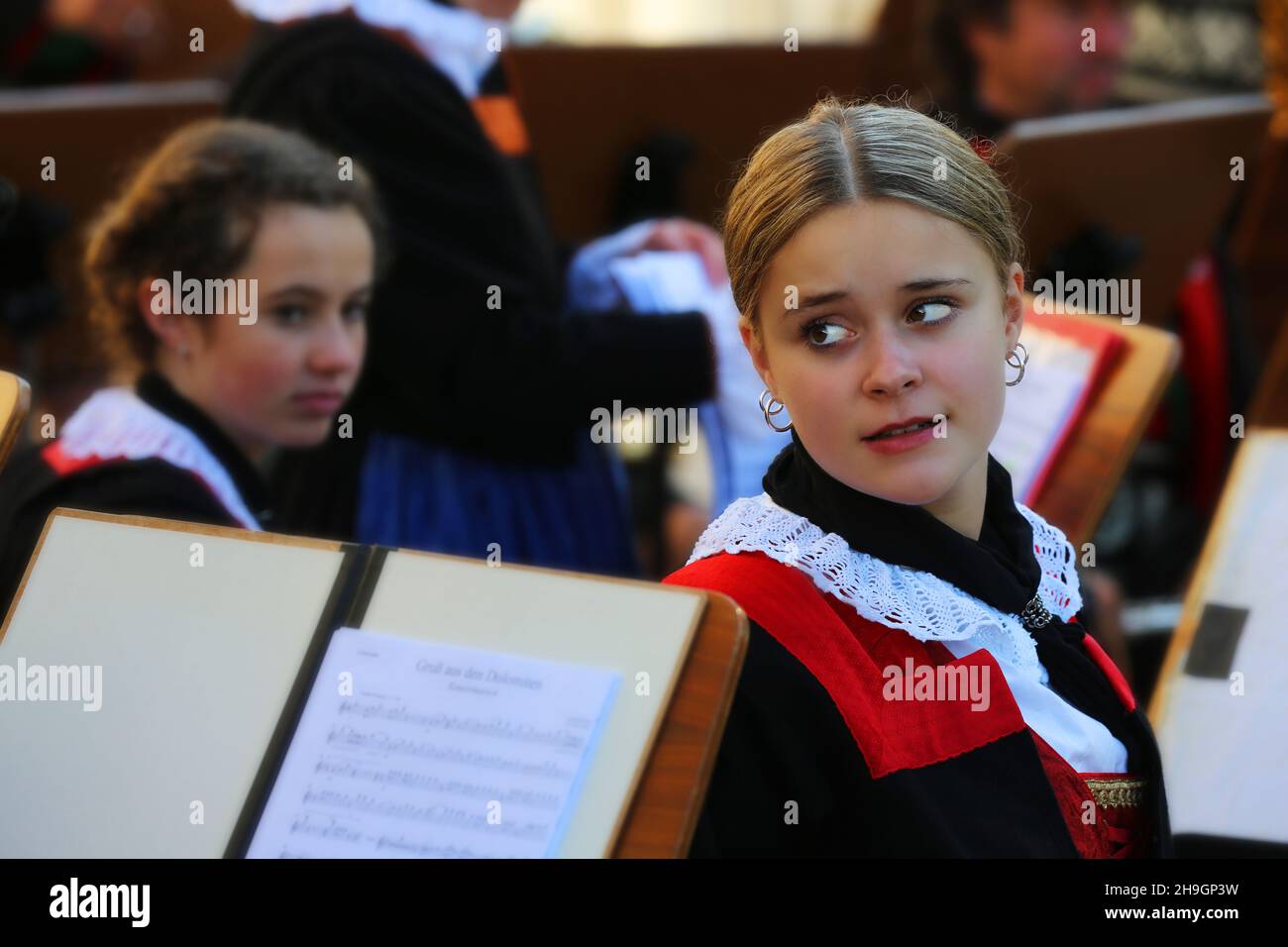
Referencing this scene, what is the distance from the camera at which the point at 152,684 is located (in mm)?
1177

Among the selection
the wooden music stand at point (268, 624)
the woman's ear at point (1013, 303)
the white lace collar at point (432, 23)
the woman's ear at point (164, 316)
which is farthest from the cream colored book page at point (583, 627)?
the white lace collar at point (432, 23)

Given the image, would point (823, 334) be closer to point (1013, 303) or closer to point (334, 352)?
point (1013, 303)

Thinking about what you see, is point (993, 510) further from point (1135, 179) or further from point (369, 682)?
point (1135, 179)

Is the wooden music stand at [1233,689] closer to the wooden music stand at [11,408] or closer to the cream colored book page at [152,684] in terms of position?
the cream colored book page at [152,684]

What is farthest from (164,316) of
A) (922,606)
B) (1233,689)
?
(1233,689)

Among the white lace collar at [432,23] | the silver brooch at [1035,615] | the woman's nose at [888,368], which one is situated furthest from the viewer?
the white lace collar at [432,23]

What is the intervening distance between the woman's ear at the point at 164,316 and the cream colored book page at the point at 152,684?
0.82 meters

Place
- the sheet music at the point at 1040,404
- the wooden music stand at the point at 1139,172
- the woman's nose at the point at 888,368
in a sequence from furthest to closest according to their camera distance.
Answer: the wooden music stand at the point at 1139,172 < the sheet music at the point at 1040,404 < the woman's nose at the point at 888,368

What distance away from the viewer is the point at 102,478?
5.87 feet

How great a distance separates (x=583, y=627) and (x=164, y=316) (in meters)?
1.17

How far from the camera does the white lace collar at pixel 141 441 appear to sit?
1850 mm
